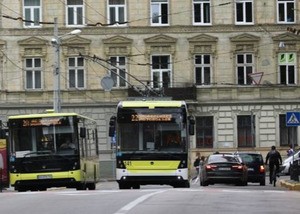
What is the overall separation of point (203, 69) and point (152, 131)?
30649mm

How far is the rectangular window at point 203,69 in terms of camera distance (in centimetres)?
5712

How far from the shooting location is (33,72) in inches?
2249

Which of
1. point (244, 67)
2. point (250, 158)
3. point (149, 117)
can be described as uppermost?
point (244, 67)

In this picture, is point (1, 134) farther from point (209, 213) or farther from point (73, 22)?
point (73, 22)

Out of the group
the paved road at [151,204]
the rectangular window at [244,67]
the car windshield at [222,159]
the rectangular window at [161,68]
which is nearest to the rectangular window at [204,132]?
the rectangular window at [244,67]

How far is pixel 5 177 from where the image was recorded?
118 ft

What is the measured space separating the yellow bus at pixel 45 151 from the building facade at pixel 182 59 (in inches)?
1160

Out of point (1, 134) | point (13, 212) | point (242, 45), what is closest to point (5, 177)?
point (1, 134)

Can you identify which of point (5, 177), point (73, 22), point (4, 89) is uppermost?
point (73, 22)

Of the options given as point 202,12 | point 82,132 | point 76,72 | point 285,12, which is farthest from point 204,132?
point 82,132

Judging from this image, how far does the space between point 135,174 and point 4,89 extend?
3079 centimetres

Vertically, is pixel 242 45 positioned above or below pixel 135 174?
above

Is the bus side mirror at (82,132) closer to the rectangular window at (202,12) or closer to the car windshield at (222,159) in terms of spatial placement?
the car windshield at (222,159)

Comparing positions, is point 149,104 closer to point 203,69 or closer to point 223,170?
point 223,170
